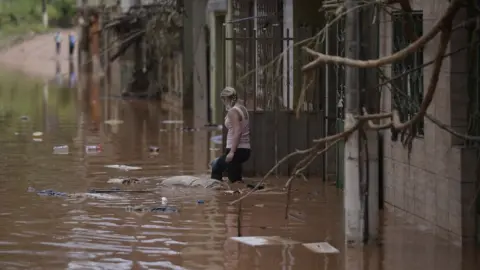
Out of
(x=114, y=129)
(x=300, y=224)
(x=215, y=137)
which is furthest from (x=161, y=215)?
(x=114, y=129)

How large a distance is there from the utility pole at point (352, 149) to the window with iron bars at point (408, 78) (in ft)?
5.31

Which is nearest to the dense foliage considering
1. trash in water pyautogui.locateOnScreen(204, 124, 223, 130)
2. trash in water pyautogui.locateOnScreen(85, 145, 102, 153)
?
trash in water pyautogui.locateOnScreen(204, 124, 223, 130)

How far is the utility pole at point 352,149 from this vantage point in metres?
11.3

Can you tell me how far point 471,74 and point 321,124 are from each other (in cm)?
590

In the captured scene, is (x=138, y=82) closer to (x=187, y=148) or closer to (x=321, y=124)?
(x=187, y=148)

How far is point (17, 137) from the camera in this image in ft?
81.3

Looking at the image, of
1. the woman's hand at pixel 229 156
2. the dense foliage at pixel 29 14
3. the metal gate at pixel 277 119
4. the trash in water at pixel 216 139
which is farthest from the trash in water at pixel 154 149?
the dense foliage at pixel 29 14

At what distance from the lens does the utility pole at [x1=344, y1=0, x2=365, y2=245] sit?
1134 centimetres

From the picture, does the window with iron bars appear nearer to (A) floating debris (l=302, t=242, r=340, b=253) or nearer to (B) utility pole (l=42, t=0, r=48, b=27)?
(A) floating debris (l=302, t=242, r=340, b=253)

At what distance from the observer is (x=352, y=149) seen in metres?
11.5

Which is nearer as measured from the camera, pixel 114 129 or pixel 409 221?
pixel 409 221

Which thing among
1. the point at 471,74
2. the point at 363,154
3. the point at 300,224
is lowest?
the point at 300,224

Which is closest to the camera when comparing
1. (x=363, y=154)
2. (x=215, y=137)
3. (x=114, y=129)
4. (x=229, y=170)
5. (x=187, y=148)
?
(x=363, y=154)

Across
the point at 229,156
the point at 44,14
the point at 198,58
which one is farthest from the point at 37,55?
the point at 229,156
